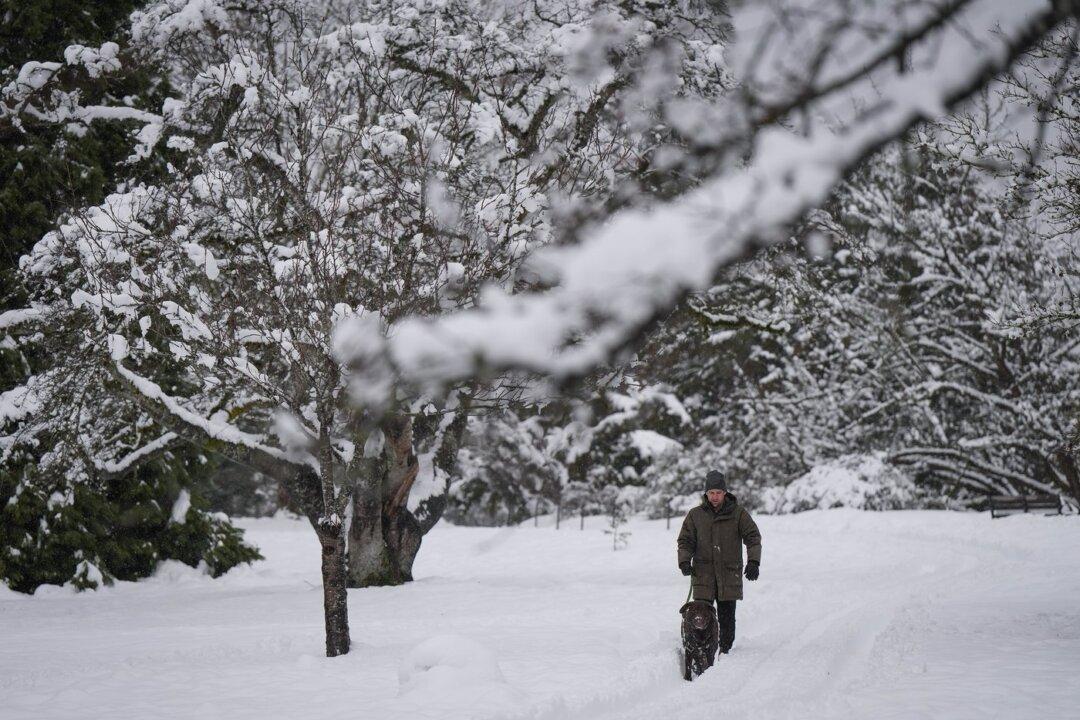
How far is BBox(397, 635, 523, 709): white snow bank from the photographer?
5.19m

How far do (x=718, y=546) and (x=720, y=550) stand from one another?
0.14 feet

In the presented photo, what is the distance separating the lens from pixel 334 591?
699 centimetres

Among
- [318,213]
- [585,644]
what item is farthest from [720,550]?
[318,213]

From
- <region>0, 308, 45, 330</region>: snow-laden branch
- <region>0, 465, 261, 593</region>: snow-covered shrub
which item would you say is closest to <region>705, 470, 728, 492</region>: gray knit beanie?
<region>0, 308, 45, 330</region>: snow-laden branch

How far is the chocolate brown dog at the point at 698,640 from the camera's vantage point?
618 cm

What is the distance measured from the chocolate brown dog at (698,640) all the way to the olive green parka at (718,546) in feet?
1.16

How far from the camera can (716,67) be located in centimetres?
835

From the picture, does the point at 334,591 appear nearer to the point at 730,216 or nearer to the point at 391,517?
the point at 391,517

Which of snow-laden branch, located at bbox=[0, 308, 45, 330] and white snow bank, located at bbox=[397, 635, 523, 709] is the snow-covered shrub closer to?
snow-laden branch, located at bbox=[0, 308, 45, 330]

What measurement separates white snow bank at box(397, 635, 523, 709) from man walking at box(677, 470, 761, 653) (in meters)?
1.90

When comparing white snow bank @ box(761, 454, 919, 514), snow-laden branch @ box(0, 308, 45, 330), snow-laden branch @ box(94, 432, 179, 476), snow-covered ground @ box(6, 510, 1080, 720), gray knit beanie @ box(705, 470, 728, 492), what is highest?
snow-laden branch @ box(0, 308, 45, 330)

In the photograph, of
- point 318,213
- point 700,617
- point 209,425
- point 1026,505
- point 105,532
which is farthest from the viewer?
point 1026,505

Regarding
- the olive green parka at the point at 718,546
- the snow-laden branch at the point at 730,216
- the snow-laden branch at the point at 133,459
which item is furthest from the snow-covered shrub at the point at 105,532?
the snow-laden branch at the point at 730,216

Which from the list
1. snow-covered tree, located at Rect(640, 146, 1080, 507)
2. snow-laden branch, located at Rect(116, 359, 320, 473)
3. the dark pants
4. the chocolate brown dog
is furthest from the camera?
snow-covered tree, located at Rect(640, 146, 1080, 507)
